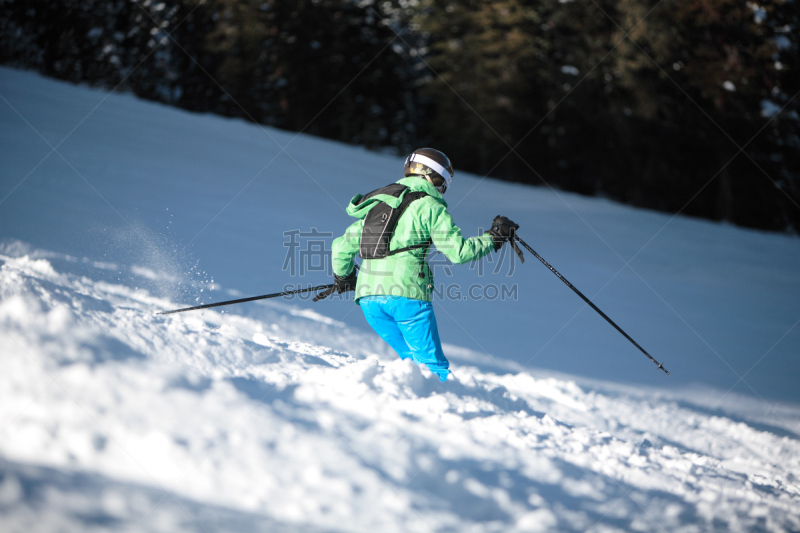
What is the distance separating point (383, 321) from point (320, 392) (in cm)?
64

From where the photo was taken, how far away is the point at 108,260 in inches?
181

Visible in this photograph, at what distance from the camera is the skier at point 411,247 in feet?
10.2

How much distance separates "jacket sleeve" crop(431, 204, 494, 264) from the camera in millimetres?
3082

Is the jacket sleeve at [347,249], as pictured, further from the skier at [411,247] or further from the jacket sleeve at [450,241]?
the jacket sleeve at [450,241]

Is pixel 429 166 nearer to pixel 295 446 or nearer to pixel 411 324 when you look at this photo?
pixel 411 324

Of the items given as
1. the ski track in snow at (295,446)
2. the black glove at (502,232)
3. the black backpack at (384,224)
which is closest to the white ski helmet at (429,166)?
the black backpack at (384,224)

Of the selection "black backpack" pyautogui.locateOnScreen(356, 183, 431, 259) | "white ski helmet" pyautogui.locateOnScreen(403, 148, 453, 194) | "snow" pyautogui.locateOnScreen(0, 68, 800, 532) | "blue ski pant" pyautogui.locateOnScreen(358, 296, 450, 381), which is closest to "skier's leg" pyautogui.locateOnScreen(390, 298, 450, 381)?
"blue ski pant" pyautogui.locateOnScreen(358, 296, 450, 381)

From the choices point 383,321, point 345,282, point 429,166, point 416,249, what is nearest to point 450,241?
point 416,249

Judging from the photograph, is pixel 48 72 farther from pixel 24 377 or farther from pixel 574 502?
pixel 574 502

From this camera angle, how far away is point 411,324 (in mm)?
3213

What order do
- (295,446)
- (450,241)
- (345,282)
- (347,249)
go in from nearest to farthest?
(295,446), (450,241), (347,249), (345,282)

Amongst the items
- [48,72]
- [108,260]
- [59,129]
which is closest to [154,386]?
[108,260]

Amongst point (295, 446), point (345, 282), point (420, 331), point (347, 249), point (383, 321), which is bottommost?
point (295, 446)

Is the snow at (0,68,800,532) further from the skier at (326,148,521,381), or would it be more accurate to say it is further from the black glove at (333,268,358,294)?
the black glove at (333,268,358,294)
